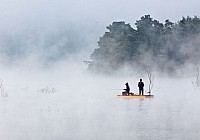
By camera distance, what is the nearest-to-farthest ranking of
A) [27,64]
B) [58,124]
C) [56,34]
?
1. [58,124]
2. [27,64]
3. [56,34]

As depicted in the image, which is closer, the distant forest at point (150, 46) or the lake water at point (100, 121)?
the lake water at point (100, 121)

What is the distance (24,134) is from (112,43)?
48477 millimetres

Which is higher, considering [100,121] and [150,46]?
[150,46]

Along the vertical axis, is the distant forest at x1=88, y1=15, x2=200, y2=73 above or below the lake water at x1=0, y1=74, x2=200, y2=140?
above

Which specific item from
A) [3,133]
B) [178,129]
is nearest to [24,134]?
[3,133]

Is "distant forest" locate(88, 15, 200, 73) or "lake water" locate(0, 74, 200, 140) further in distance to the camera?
"distant forest" locate(88, 15, 200, 73)

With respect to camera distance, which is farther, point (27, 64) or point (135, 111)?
point (27, 64)

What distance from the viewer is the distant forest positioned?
219 feet

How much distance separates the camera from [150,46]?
68250 mm

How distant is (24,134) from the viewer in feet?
66.9

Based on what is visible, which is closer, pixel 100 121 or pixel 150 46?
pixel 100 121

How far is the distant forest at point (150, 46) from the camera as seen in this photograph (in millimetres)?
66625

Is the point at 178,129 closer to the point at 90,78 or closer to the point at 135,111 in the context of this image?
the point at 135,111

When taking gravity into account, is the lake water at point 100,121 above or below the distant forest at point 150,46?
below
